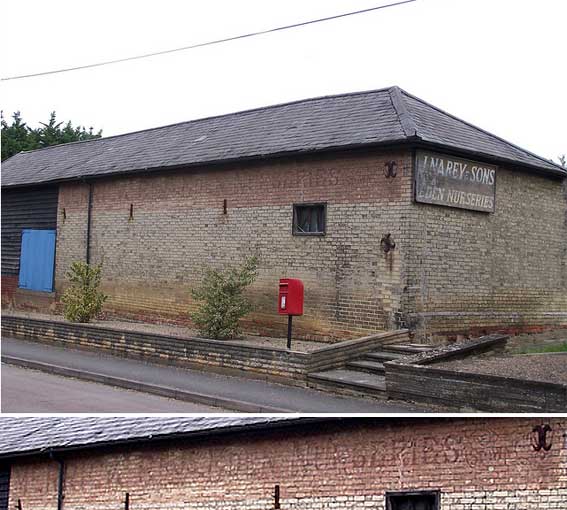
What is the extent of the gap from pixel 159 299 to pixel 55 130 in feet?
53.2

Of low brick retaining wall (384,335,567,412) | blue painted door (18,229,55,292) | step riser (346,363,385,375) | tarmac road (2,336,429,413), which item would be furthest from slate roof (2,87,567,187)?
tarmac road (2,336,429,413)

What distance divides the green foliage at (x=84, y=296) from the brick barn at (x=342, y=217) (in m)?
0.88

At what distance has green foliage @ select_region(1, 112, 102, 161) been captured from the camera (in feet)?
105

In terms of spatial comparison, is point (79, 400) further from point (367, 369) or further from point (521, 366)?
point (521, 366)

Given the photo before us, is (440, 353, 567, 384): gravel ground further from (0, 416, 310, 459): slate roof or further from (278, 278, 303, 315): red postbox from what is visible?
(0, 416, 310, 459): slate roof

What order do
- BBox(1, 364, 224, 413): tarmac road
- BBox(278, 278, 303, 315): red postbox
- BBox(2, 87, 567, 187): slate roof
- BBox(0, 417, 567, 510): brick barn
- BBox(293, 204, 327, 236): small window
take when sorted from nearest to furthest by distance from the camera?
BBox(0, 417, 567, 510): brick barn
BBox(1, 364, 224, 413): tarmac road
BBox(278, 278, 303, 315): red postbox
BBox(2, 87, 567, 187): slate roof
BBox(293, 204, 327, 236): small window

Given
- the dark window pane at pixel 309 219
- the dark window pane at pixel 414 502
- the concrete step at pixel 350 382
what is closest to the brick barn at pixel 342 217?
the dark window pane at pixel 309 219

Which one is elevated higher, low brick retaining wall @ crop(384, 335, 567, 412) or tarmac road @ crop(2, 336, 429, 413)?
low brick retaining wall @ crop(384, 335, 567, 412)

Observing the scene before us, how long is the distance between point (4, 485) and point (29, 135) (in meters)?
20.5

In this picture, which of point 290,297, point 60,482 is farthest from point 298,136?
point 60,482

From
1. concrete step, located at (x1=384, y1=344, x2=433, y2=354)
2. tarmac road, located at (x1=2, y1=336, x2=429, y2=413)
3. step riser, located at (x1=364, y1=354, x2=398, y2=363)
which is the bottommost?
tarmac road, located at (x1=2, y1=336, x2=429, y2=413)

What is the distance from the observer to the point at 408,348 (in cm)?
1418

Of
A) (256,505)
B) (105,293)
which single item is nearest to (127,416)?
(256,505)

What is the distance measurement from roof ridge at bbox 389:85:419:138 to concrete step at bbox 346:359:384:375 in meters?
4.18
